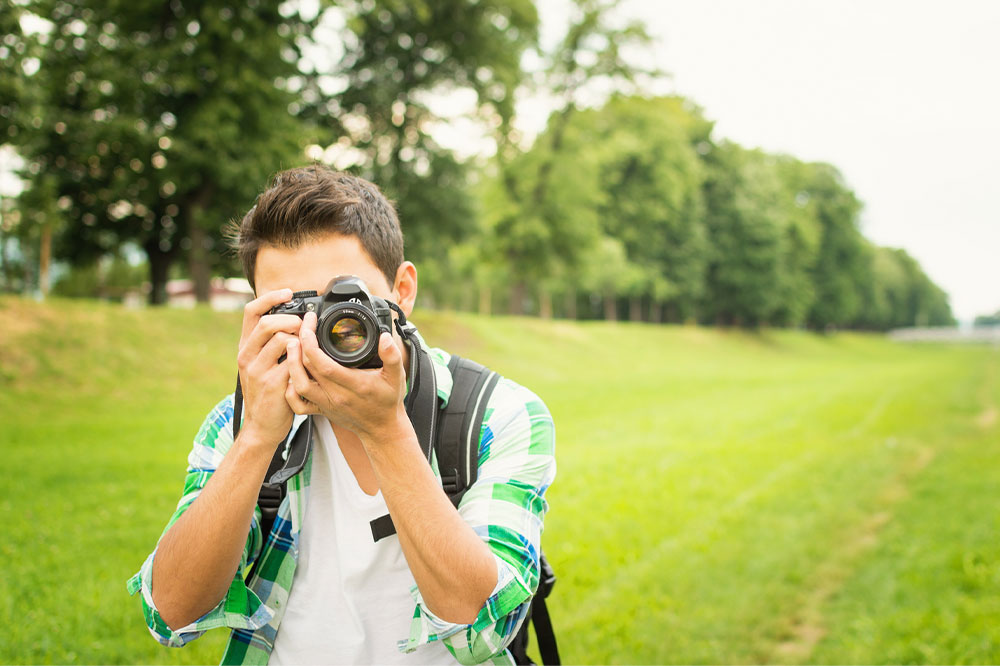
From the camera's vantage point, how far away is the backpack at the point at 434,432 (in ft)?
5.53

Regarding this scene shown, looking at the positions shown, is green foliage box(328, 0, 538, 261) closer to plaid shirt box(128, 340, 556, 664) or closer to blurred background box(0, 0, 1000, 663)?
blurred background box(0, 0, 1000, 663)

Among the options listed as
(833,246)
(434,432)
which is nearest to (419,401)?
(434,432)

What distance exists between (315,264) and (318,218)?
0.12 meters

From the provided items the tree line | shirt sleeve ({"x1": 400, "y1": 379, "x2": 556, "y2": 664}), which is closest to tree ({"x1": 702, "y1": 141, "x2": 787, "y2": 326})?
the tree line

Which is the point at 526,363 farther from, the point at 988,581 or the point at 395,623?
the point at 395,623

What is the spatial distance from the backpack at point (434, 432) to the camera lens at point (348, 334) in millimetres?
154

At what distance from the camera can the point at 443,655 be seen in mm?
1739

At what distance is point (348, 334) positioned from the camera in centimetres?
151

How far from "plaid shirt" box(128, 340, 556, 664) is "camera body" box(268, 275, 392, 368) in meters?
0.28

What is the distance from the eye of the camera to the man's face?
178cm

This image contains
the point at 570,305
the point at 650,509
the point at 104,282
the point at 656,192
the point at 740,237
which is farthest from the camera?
the point at 570,305

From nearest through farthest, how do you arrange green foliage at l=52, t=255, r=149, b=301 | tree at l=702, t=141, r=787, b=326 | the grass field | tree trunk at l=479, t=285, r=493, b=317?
the grass field
green foliage at l=52, t=255, r=149, b=301
tree at l=702, t=141, r=787, b=326
tree trunk at l=479, t=285, r=493, b=317

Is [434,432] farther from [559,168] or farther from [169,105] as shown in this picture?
[559,168]

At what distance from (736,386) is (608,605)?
18588 millimetres
